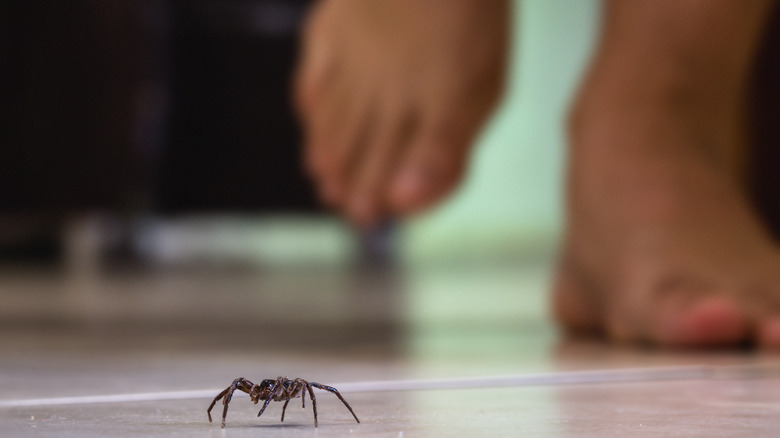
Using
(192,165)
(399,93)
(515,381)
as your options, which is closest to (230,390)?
(515,381)

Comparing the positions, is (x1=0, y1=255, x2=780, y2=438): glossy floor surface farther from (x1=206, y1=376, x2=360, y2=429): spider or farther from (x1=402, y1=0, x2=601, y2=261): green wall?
(x1=402, y1=0, x2=601, y2=261): green wall

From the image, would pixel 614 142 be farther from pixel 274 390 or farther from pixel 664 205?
pixel 274 390

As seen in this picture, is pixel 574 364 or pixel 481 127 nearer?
pixel 574 364

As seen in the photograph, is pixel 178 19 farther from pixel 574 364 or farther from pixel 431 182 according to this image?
pixel 574 364

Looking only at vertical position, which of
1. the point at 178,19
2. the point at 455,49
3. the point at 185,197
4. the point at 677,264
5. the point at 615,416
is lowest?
the point at 615,416

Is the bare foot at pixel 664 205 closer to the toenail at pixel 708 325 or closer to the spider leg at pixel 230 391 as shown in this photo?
the toenail at pixel 708 325

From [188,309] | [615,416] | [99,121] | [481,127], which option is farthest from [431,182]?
[99,121]

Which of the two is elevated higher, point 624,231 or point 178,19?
point 178,19
